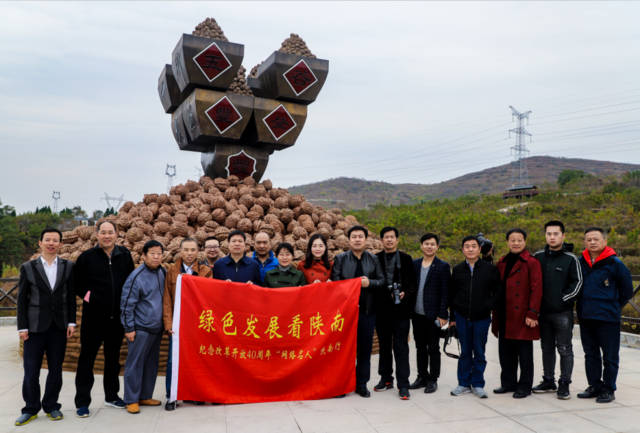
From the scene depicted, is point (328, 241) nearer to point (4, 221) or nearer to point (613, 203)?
point (613, 203)

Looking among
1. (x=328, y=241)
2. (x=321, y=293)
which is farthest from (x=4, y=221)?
(x=321, y=293)

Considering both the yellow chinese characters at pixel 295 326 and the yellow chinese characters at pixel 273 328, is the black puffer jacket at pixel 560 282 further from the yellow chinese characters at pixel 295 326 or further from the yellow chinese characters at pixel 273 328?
the yellow chinese characters at pixel 273 328

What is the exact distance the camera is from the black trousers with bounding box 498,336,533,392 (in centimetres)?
391

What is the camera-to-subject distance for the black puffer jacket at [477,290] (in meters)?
3.88

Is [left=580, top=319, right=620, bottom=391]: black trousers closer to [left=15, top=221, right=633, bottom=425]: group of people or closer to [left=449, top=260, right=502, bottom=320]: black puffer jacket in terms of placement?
[left=15, top=221, right=633, bottom=425]: group of people

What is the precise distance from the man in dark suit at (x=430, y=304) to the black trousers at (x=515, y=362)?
21.1 inches

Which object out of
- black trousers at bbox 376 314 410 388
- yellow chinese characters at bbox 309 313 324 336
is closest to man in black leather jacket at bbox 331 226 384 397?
black trousers at bbox 376 314 410 388

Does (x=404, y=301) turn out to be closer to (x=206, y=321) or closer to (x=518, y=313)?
(x=518, y=313)

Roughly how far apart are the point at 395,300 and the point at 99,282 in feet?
7.39

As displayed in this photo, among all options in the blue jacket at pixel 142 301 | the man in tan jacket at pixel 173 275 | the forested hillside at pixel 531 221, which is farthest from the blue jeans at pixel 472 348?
the forested hillside at pixel 531 221

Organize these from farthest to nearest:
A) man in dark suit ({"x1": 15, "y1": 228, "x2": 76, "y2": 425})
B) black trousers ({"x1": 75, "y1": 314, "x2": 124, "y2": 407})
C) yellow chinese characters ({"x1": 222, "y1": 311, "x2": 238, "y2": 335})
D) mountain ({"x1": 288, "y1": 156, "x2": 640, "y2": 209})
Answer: mountain ({"x1": 288, "y1": 156, "x2": 640, "y2": 209}) → yellow chinese characters ({"x1": 222, "y1": 311, "x2": 238, "y2": 335}) → black trousers ({"x1": 75, "y1": 314, "x2": 124, "y2": 407}) → man in dark suit ({"x1": 15, "y1": 228, "x2": 76, "y2": 425})

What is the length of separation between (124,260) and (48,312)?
0.61 m

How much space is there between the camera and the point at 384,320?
158 inches

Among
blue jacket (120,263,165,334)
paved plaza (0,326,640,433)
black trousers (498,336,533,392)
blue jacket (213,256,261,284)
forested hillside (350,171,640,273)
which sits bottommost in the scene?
paved plaza (0,326,640,433)
